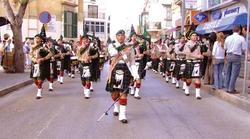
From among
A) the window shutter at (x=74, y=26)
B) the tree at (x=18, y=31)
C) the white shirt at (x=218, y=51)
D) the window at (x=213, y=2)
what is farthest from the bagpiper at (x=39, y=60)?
the window shutter at (x=74, y=26)

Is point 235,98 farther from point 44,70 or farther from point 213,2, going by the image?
point 213,2

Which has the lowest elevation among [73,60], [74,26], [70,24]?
[73,60]

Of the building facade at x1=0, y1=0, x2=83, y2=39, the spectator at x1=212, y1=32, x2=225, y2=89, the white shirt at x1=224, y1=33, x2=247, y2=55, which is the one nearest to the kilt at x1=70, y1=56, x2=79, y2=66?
the spectator at x1=212, y1=32, x2=225, y2=89

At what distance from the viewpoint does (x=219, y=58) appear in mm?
14938

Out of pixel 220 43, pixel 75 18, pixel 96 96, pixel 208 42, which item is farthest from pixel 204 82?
pixel 75 18

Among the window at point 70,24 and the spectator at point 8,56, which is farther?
the window at point 70,24

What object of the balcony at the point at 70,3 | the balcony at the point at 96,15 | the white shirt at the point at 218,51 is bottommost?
the white shirt at the point at 218,51

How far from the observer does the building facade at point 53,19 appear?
4594 centimetres

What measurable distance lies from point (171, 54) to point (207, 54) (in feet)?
11.3

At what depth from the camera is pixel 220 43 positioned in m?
15.0

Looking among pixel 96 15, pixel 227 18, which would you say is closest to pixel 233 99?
pixel 227 18

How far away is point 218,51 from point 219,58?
8.1 inches

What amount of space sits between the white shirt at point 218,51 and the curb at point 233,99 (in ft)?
3.36

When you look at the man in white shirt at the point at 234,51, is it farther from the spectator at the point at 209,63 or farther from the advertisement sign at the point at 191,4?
the advertisement sign at the point at 191,4
